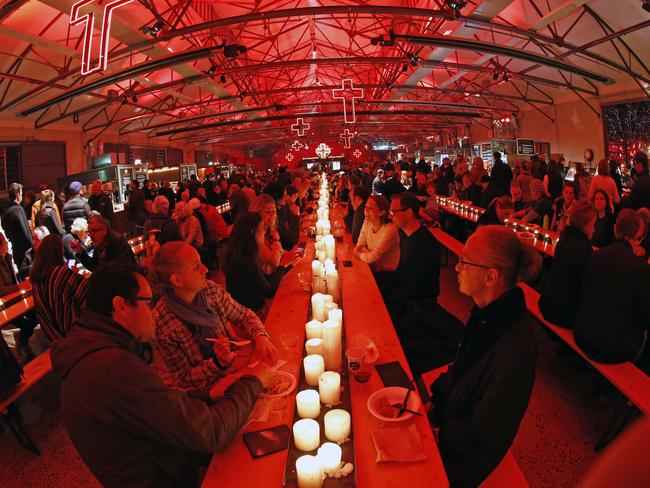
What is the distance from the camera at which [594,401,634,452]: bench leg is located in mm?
2883

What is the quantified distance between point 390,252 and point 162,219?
141 inches

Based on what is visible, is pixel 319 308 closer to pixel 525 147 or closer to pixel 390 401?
pixel 390 401

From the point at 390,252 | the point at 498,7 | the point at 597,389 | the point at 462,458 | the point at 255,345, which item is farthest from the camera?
the point at 498,7

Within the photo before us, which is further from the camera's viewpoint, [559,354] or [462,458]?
[559,354]

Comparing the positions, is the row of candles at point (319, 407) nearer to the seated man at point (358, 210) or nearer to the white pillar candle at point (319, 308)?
the white pillar candle at point (319, 308)

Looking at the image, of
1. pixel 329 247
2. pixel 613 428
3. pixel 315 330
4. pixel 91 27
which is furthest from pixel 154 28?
pixel 613 428

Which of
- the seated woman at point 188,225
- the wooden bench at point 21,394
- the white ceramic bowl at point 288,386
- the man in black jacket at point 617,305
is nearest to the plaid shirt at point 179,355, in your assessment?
the white ceramic bowl at point 288,386

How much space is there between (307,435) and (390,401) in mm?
458

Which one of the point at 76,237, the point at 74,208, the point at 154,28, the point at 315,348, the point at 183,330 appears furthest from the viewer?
the point at 154,28

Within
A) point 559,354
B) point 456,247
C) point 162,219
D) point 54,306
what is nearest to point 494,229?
point 559,354

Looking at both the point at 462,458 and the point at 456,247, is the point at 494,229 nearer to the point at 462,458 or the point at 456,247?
the point at 462,458

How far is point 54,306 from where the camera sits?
359 centimetres

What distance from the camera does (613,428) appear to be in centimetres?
299

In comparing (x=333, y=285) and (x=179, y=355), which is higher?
(x=333, y=285)
